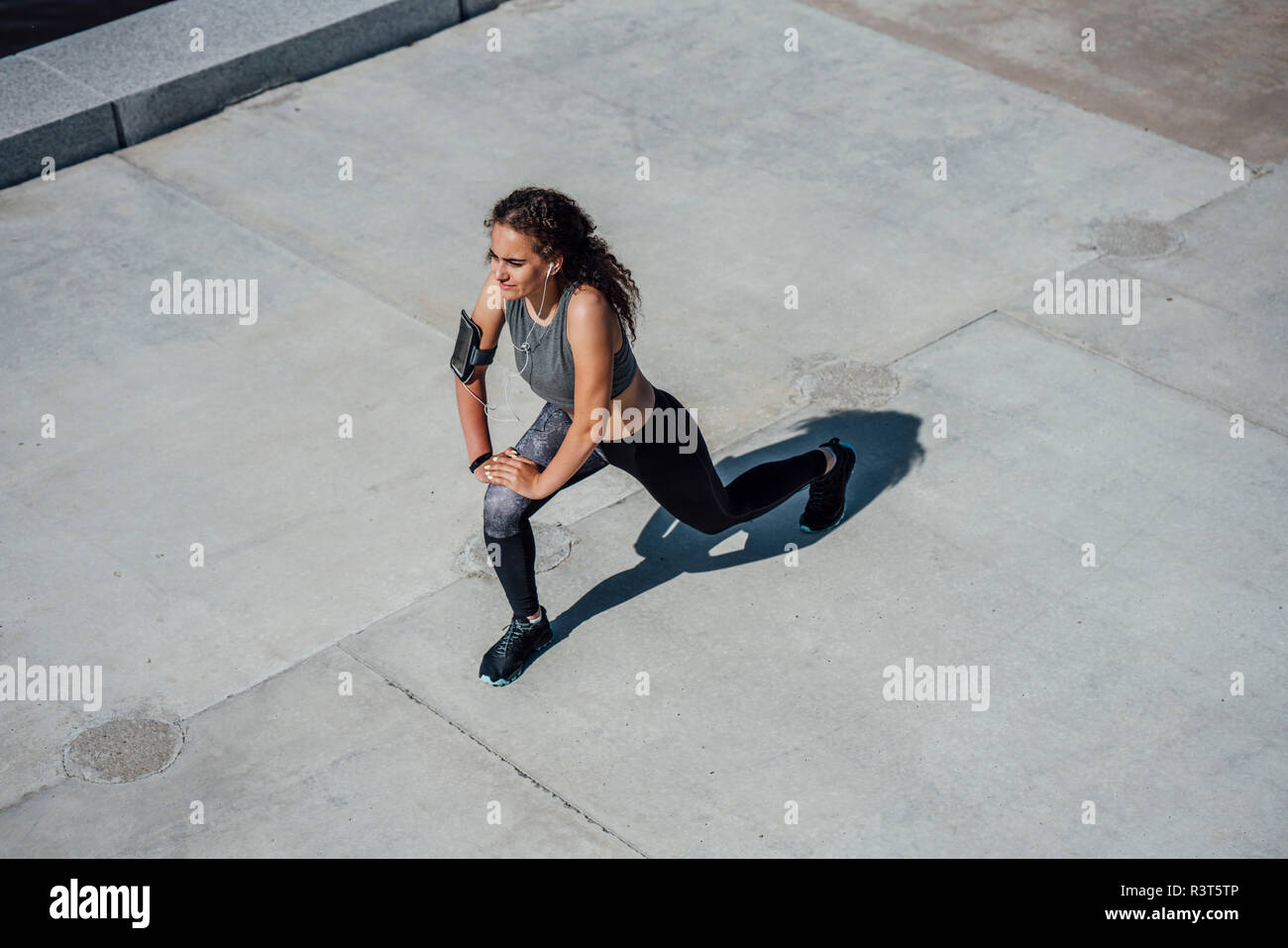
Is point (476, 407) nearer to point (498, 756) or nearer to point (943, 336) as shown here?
point (498, 756)

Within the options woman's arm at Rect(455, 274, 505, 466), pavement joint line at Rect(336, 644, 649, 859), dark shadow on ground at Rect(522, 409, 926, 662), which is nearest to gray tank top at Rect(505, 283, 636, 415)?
woman's arm at Rect(455, 274, 505, 466)

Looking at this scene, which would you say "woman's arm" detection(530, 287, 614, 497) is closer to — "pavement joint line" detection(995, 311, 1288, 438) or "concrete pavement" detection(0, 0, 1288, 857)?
"concrete pavement" detection(0, 0, 1288, 857)

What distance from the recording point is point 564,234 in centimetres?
428

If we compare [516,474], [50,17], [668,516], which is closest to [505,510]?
[516,474]

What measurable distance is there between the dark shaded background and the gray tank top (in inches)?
283

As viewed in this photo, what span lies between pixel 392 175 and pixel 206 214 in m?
1.03

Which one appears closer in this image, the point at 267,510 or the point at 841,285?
the point at 267,510

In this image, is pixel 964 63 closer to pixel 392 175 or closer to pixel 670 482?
pixel 392 175

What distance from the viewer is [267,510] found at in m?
5.75

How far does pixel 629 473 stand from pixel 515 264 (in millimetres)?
931

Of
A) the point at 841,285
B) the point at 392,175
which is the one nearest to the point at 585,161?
the point at 392,175

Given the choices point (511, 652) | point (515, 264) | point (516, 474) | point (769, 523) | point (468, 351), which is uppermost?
point (515, 264)

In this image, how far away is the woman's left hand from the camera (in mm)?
4586

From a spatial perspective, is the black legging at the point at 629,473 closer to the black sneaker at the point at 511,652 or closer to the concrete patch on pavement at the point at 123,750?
the black sneaker at the point at 511,652
